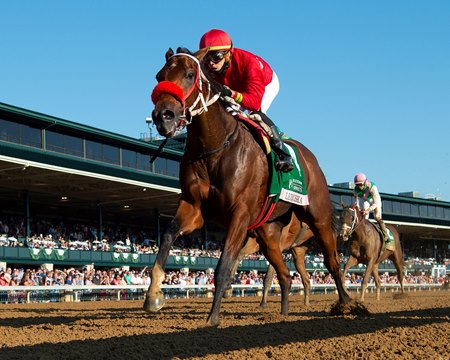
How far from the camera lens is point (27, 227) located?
32.3 meters

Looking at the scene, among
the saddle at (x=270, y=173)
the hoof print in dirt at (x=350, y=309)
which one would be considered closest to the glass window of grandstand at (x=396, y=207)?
the hoof print in dirt at (x=350, y=309)

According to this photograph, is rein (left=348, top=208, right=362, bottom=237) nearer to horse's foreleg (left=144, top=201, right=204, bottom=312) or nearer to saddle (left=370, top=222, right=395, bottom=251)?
saddle (left=370, top=222, right=395, bottom=251)

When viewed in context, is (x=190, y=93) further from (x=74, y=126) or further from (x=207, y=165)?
(x=74, y=126)

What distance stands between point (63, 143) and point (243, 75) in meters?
29.3

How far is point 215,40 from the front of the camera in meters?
7.35

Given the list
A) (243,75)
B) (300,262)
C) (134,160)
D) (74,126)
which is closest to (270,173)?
(243,75)

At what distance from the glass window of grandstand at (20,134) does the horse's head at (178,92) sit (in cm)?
2692

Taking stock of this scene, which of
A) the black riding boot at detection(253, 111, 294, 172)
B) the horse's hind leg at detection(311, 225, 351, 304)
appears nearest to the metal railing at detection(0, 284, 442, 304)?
the horse's hind leg at detection(311, 225, 351, 304)

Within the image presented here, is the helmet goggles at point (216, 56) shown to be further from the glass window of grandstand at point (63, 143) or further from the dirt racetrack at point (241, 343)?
the glass window of grandstand at point (63, 143)

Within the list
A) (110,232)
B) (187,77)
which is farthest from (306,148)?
(110,232)

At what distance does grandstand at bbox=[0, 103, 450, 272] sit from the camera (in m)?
32.2

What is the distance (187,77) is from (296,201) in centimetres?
255

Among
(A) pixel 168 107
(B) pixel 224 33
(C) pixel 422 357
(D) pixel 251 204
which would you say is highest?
(B) pixel 224 33

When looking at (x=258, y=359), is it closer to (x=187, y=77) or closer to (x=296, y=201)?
(x=187, y=77)
